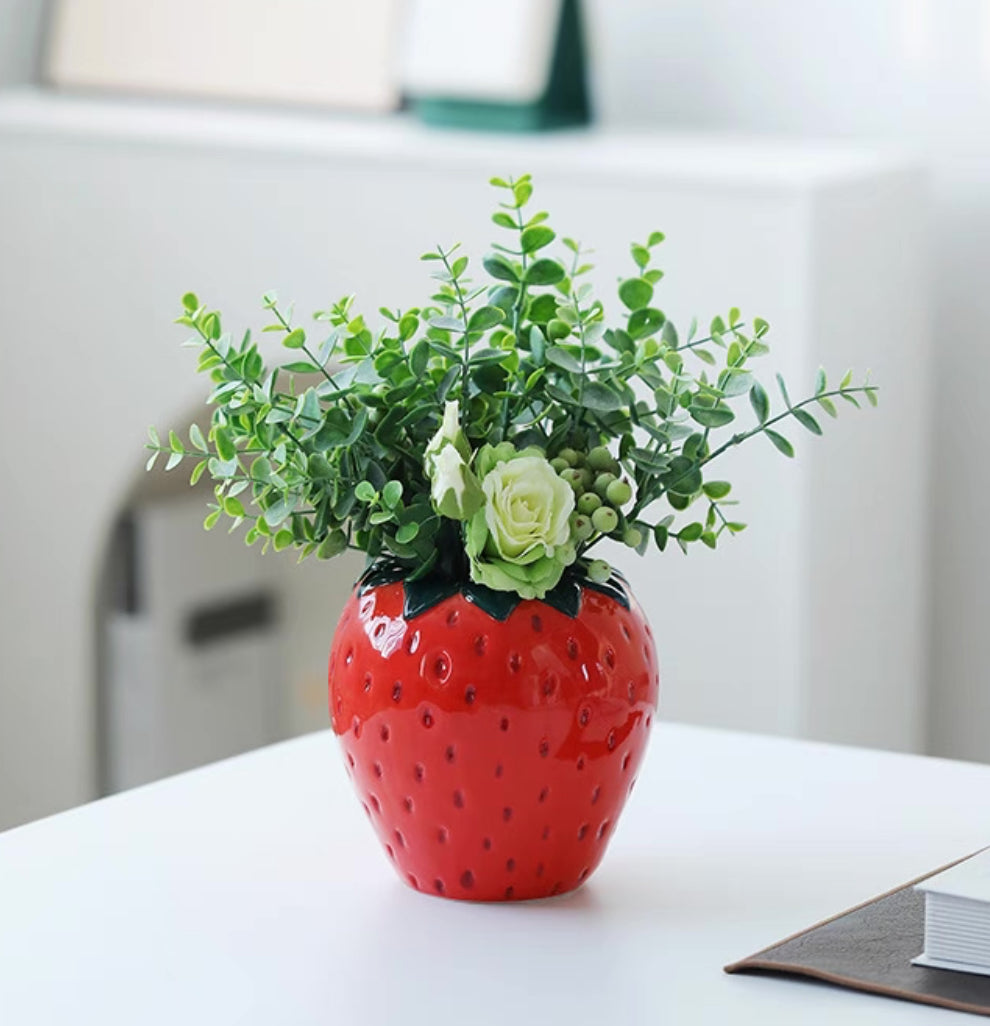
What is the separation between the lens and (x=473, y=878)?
1.02 metres

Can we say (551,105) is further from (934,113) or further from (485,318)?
(485,318)

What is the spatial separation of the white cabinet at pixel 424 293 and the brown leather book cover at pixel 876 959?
1.05 metres

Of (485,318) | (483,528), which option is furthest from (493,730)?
(485,318)

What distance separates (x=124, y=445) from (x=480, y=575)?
157 centimetres

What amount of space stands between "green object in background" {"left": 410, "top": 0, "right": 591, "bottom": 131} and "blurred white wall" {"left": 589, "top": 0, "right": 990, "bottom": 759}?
5 centimetres

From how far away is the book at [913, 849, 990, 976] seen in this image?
2.90ft

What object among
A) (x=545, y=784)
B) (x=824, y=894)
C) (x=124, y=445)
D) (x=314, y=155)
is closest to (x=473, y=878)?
(x=545, y=784)

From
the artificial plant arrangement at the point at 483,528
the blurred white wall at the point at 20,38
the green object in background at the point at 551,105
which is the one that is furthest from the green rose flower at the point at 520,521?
the blurred white wall at the point at 20,38

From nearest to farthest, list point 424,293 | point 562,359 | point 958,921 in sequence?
point 958,921 → point 562,359 → point 424,293

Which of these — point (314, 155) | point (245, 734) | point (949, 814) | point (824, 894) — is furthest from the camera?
point (245, 734)

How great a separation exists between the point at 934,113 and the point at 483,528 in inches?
56.2

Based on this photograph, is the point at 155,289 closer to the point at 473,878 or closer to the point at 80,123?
the point at 80,123

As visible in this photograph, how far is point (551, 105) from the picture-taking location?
2295 millimetres

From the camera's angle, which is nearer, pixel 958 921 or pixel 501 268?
pixel 958 921
